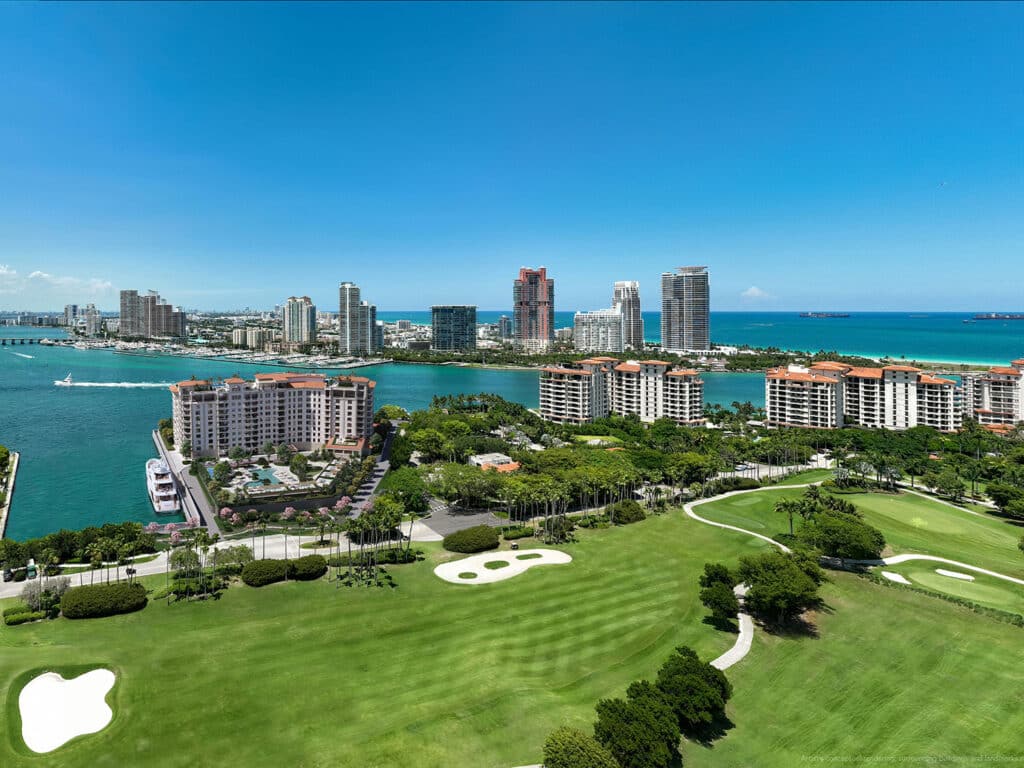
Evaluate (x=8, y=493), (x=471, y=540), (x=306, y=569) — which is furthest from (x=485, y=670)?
(x=8, y=493)

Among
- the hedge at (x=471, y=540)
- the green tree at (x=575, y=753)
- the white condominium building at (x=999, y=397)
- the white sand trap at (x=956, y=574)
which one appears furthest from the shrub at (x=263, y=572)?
the white condominium building at (x=999, y=397)

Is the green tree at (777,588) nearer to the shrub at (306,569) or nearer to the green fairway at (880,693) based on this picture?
the green fairway at (880,693)

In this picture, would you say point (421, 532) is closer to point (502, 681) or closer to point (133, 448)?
point (502, 681)

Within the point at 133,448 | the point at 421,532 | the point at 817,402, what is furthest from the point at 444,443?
the point at 817,402

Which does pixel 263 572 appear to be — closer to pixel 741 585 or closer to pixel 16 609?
pixel 16 609

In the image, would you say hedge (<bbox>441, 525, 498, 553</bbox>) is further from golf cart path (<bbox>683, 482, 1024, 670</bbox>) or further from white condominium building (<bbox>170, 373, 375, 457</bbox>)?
white condominium building (<bbox>170, 373, 375, 457</bbox>)

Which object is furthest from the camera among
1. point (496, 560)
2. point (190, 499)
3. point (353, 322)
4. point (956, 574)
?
point (353, 322)

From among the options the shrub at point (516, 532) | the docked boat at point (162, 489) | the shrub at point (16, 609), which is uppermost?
the docked boat at point (162, 489)
